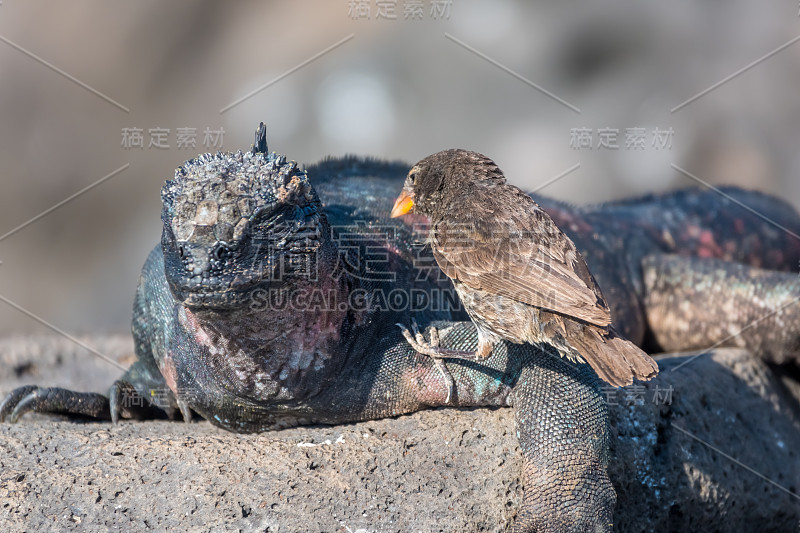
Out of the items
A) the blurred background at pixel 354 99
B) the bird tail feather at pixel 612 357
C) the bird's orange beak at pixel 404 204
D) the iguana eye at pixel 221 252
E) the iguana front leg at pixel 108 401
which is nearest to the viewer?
the iguana eye at pixel 221 252

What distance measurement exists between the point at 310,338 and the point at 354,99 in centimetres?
690

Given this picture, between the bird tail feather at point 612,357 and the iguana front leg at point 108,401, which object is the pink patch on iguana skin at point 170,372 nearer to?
the iguana front leg at point 108,401

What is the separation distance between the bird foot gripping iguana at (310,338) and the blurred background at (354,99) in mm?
5335

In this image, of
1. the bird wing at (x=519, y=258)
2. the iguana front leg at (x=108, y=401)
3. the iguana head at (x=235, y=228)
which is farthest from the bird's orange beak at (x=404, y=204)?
the iguana front leg at (x=108, y=401)

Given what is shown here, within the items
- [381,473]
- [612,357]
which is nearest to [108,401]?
[381,473]

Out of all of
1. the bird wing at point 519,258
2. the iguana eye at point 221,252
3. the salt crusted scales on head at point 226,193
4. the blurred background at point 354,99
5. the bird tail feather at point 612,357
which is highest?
the salt crusted scales on head at point 226,193

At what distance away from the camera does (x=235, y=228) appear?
2.77 m

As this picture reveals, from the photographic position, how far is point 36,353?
570 cm

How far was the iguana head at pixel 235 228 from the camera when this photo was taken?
2742mm

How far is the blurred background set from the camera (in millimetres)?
9469

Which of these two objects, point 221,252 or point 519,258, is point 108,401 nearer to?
point 221,252

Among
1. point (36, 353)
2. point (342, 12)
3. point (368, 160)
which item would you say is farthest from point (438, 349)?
point (342, 12)

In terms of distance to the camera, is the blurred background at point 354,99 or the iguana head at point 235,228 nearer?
the iguana head at point 235,228

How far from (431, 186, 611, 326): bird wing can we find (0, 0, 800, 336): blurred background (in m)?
5.91
